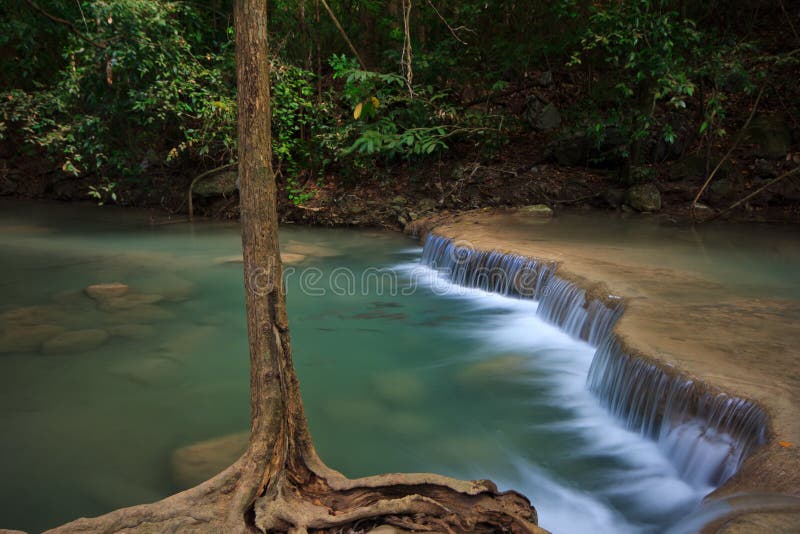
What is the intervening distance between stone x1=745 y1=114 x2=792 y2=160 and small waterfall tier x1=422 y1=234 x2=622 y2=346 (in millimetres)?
6847

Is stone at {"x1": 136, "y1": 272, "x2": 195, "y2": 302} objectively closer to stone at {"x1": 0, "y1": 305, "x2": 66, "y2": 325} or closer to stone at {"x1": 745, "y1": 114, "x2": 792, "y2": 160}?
stone at {"x1": 0, "y1": 305, "x2": 66, "y2": 325}

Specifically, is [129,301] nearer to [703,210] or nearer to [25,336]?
[25,336]

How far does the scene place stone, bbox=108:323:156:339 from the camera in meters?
7.30

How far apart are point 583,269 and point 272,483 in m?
5.26

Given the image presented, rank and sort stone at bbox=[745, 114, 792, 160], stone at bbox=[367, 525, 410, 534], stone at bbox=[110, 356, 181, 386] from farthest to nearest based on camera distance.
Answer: stone at bbox=[745, 114, 792, 160] < stone at bbox=[110, 356, 181, 386] < stone at bbox=[367, 525, 410, 534]

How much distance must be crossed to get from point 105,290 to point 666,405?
7491 mm

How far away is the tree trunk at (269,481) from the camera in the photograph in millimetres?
3020

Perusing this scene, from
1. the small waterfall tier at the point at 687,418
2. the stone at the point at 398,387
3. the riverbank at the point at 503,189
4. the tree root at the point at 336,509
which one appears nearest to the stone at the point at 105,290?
the stone at the point at 398,387

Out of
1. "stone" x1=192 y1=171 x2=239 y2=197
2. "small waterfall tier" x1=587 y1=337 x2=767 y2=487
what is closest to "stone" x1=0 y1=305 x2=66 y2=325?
"small waterfall tier" x1=587 y1=337 x2=767 y2=487

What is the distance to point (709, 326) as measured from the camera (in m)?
5.32

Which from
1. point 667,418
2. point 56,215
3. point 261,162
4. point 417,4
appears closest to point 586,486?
point 667,418

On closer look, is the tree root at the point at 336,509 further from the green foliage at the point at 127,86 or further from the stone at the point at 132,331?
the green foliage at the point at 127,86

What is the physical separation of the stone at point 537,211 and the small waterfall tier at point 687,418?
712 cm

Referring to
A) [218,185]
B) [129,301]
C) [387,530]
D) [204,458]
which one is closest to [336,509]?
[387,530]
